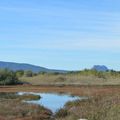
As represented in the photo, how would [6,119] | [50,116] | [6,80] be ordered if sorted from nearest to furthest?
[6,119]
[50,116]
[6,80]

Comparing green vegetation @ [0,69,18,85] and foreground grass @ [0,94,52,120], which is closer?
foreground grass @ [0,94,52,120]

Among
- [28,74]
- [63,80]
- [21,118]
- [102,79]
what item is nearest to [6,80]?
[63,80]

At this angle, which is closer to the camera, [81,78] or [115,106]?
[115,106]

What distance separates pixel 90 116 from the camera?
74.3ft

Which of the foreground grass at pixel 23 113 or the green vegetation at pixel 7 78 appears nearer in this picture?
the foreground grass at pixel 23 113

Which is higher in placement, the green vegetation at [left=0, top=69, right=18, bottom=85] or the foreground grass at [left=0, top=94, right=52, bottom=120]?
the green vegetation at [left=0, top=69, right=18, bottom=85]

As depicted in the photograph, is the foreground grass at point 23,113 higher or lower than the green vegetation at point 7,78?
lower

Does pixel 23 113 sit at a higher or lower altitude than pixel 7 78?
lower

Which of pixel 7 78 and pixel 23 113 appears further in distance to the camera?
pixel 7 78

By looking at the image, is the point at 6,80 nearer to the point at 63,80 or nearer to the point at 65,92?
the point at 63,80

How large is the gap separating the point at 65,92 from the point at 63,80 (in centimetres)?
3128

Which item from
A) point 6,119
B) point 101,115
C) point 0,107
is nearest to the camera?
point 101,115

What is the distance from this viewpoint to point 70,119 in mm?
23469

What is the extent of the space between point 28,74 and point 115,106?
84269 mm
